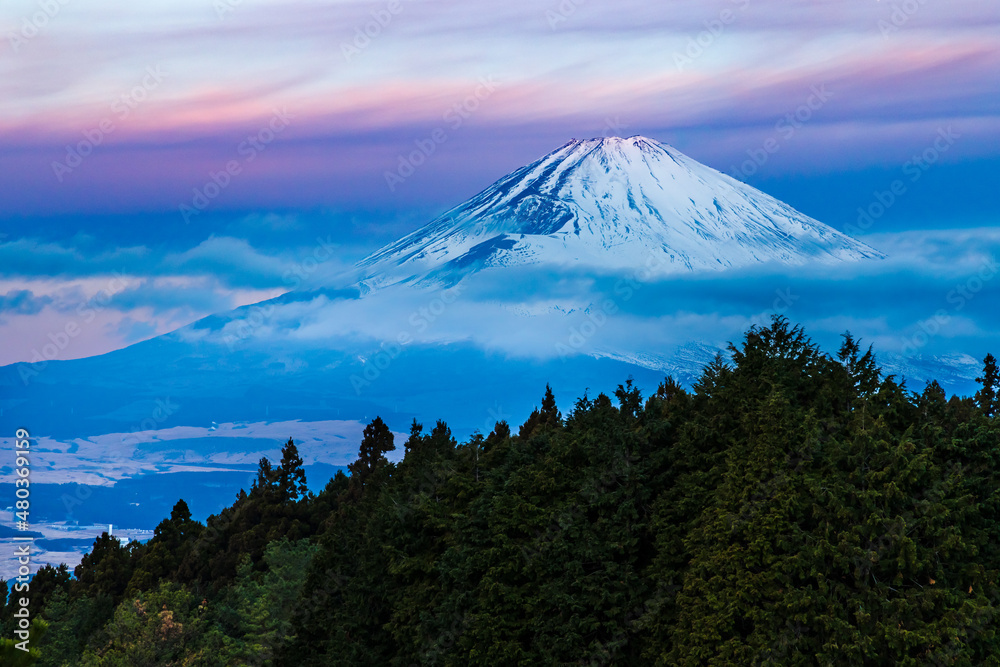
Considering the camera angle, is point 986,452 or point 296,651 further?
point 296,651

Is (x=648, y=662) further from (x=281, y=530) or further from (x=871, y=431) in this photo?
(x=281, y=530)

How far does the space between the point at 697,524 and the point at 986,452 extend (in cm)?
690

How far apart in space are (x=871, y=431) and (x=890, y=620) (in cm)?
471

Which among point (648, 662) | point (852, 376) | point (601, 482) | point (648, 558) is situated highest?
point (852, 376)

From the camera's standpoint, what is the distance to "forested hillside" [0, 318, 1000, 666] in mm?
24562

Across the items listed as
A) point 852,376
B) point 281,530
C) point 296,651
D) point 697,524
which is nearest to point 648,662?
point 697,524

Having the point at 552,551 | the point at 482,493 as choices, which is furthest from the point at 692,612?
the point at 482,493

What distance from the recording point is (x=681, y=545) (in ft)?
95.4

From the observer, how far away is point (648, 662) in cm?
2844

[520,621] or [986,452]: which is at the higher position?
[986,452]

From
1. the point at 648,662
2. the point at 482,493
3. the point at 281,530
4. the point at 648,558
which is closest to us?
the point at 648,662

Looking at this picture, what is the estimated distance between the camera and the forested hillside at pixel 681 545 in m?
24.6

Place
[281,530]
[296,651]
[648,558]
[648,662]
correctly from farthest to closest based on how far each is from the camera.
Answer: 1. [281,530]
2. [296,651]
3. [648,558]
4. [648,662]

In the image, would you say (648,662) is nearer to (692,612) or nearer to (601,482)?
(692,612)
